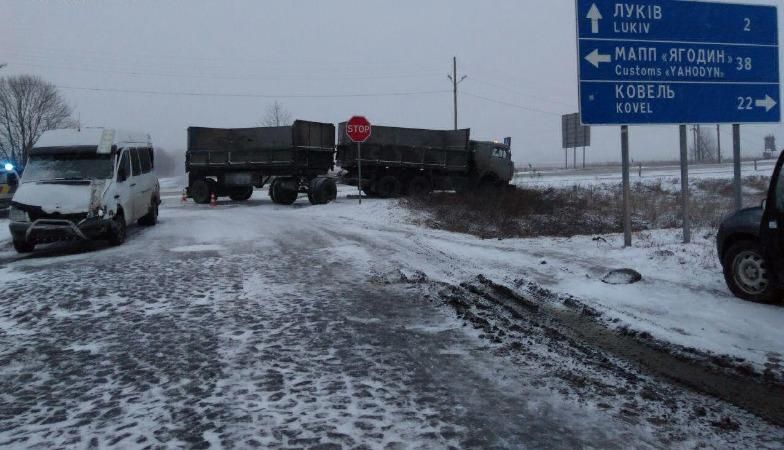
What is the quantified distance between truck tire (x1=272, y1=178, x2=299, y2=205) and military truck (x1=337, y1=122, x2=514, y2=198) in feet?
7.54

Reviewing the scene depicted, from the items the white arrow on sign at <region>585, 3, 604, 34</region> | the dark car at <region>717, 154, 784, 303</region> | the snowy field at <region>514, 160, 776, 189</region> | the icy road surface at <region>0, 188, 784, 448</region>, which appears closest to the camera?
the icy road surface at <region>0, 188, 784, 448</region>

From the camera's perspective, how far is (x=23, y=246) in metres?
11.4

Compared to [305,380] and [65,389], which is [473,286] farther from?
[65,389]

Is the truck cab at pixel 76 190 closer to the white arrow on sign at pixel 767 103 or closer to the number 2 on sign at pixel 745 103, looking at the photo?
the number 2 on sign at pixel 745 103

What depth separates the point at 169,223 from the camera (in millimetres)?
16312

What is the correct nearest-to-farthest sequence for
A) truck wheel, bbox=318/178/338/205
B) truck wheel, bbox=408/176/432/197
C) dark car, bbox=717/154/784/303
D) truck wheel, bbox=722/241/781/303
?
dark car, bbox=717/154/784/303 → truck wheel, bbox=722/241/781/303 → truck wheel, bbox=318/178/338/205 → truck wheel, bbox=408/176/432/197

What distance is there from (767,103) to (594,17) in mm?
3697

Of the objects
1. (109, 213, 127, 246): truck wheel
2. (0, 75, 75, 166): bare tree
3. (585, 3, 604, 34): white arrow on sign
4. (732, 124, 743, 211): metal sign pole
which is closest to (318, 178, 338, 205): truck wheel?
(109, 213, 127, 246): truck wheel

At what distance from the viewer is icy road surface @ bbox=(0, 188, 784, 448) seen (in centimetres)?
352

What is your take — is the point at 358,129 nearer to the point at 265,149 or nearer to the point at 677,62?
the point at 265,149

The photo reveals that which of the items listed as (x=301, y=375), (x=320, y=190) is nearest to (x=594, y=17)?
(x=301, y=375)

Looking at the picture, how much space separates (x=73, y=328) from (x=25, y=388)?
64.8 inches

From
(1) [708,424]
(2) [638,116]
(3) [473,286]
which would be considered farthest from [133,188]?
(1) [708,424]

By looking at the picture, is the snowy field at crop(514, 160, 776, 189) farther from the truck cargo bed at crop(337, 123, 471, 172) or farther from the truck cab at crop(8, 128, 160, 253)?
the truck cab at crop(8, 128, 160, 253)
